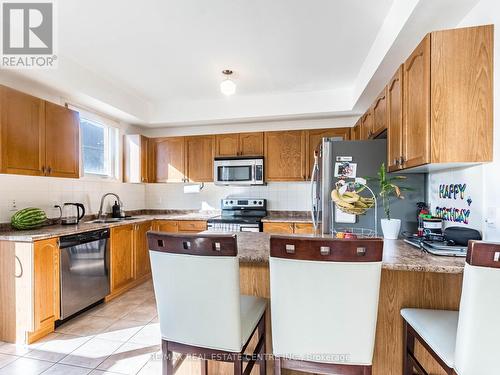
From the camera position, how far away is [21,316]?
2162 millimetres

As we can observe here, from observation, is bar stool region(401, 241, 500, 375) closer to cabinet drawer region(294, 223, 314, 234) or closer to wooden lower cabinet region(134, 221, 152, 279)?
cabinet drawer region(294, 223, 314, 234)

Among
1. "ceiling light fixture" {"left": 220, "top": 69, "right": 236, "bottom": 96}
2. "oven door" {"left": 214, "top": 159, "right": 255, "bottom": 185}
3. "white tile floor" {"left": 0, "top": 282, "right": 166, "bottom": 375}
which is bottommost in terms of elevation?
"white tile floor" {"left": 0, "top": 282, "right": 166, "bottom": 375}

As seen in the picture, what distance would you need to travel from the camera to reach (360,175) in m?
2.32

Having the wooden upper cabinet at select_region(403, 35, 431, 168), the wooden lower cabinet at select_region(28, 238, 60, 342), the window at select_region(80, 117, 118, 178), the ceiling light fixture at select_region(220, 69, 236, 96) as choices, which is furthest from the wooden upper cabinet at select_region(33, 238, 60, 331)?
the wooden upper cabinet at select_region(403, 35, 431, 168)

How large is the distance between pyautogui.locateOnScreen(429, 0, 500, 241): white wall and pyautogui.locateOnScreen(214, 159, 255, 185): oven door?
2.52 meters

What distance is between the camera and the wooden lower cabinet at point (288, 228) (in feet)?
11.4

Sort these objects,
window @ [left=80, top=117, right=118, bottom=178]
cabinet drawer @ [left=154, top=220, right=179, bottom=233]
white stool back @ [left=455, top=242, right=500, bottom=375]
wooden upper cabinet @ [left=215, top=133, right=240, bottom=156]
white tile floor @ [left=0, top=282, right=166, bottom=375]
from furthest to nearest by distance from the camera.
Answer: wooden upper cabinet @ [left=215, top=133, right=240, bottom=156] < cabinet drawer @ [left=154, top=220, right=179, bottom=233] < window @ [left=80, top=117, right=118, bottom=178] < white tile floor @ [left=0, top=282, right=166, bottom=375] < white stool back @ [left=455, top=242, right=500, bottom=375]

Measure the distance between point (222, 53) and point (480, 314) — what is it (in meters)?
2.61

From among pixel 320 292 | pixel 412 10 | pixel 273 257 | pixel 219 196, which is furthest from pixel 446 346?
pixel 219 196

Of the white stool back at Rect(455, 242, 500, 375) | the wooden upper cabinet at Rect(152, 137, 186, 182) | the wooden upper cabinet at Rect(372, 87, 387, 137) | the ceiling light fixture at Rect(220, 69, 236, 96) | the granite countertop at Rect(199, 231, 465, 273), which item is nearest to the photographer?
the white stool back at Rect(455, 242, 500, 375)

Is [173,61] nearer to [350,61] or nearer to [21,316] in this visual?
[350,61]

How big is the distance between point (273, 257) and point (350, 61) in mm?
2481

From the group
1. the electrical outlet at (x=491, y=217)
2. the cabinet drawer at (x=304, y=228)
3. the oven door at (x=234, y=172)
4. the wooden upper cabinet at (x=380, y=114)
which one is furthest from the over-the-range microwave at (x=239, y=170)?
the electrical outlet at (x=491, y=217)

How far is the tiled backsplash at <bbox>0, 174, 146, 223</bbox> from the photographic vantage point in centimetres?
248
